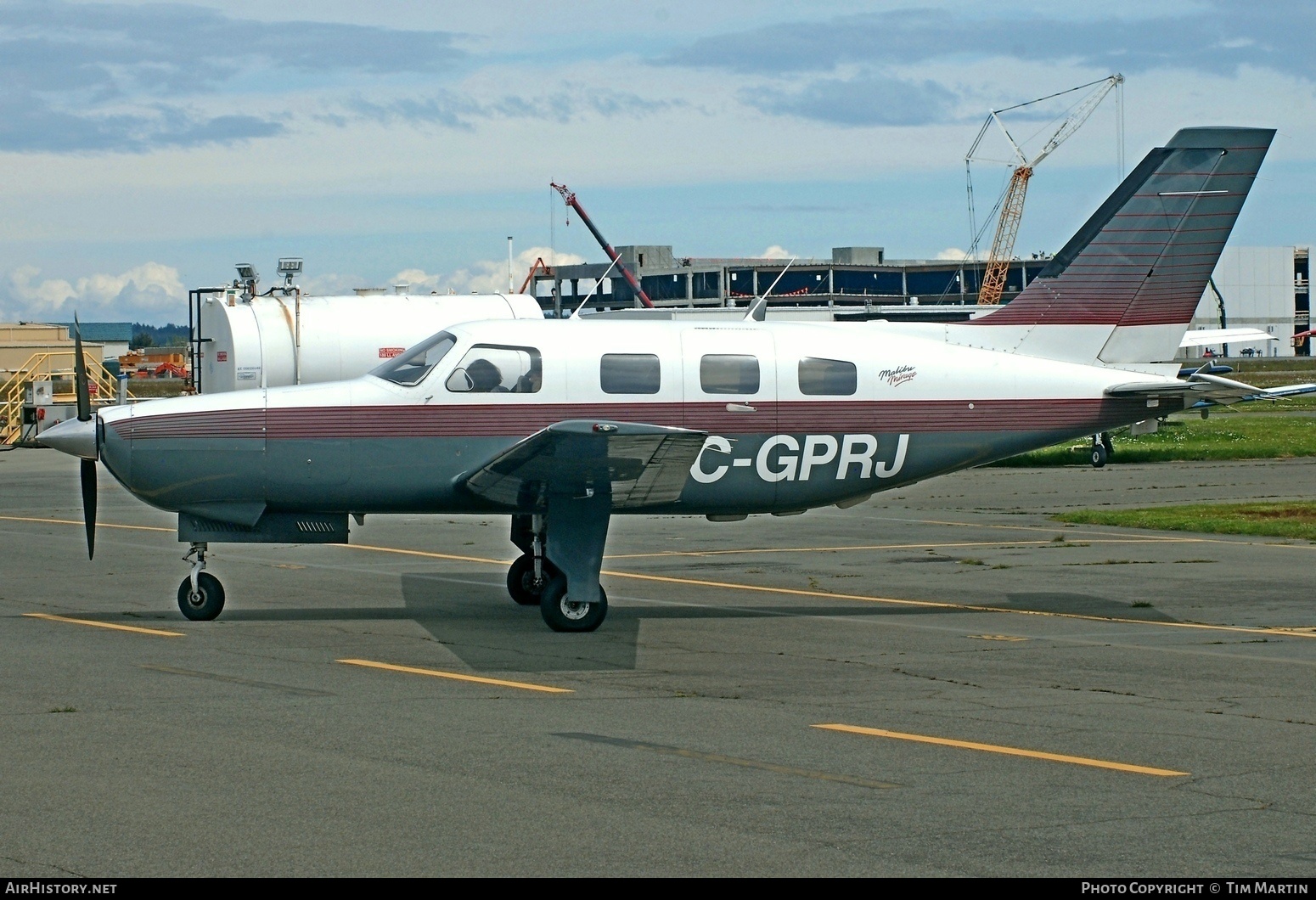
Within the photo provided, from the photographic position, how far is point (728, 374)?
45.6 feet

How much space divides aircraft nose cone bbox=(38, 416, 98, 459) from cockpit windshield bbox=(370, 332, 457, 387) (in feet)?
8.45

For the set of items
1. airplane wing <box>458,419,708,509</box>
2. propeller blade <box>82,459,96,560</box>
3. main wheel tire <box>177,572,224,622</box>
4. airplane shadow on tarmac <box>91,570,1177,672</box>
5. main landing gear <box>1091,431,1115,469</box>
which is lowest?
main landing gear <box>1091,431,1115,469</box>

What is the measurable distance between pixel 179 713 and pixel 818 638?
5658mm

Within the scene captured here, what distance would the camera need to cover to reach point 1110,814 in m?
6.84

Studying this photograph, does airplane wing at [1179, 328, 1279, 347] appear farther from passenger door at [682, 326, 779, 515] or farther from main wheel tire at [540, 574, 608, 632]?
main wheel tire at [540, 574, 608, 632]

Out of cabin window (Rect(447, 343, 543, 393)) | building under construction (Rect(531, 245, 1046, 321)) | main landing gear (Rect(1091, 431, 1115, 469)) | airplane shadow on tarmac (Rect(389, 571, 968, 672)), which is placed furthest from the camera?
building under construction (Rect(531, 245, 1046, 321))

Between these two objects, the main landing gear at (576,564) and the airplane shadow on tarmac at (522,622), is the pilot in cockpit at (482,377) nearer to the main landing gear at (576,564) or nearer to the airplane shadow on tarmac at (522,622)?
the main landing gear at (576,564)

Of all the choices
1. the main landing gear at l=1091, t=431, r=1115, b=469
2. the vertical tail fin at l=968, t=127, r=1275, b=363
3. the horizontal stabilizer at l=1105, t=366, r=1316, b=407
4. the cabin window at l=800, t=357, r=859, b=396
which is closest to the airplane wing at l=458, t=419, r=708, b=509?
the cabin window at l=800, t=357, r=859, b=396

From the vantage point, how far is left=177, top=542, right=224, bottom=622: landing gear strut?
13.4 meters

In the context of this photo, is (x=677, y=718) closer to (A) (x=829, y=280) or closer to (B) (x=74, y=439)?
(B) (x=74, y=439)

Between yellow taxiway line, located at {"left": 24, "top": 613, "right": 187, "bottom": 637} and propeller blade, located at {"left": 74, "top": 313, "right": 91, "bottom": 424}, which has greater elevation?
propeller blade, located at {"left": 74, "top": 313, "right": 91, "bottom": 424}

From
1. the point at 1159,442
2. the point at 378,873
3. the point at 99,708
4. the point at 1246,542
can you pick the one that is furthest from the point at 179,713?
the point at 1159,442

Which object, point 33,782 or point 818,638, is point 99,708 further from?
point 818,638

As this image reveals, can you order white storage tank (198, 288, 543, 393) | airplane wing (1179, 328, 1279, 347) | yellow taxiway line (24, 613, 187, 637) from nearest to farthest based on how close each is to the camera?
yellow taxiway line (24, 613, 187, 637) → white storage tank (198, 288, 543, 393) → airplane wing (1179, 328, 1279, 347)
